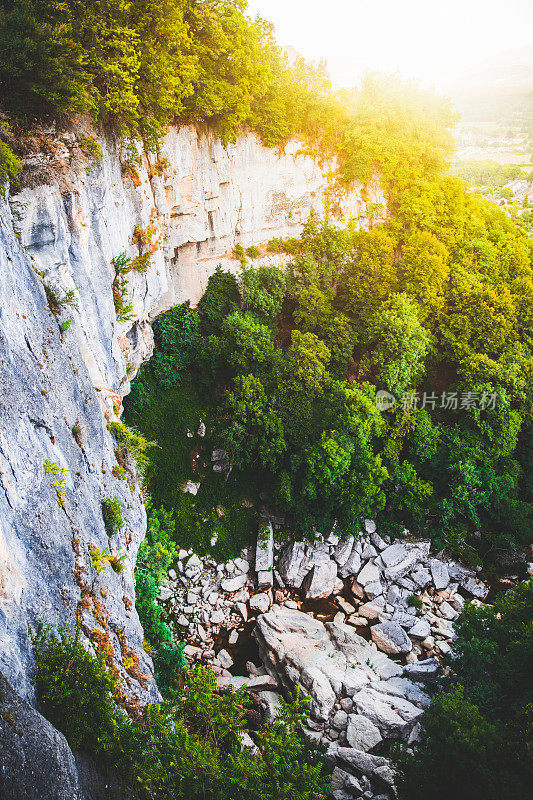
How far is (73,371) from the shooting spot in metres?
11.5

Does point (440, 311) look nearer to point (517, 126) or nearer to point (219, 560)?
point (219, 560)

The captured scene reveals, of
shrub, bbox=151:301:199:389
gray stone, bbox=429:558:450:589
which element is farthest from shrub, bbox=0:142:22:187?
gray stone, bbox=429:558:450:589

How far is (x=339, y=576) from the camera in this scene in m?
22.6

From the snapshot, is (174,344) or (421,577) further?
(174,344)

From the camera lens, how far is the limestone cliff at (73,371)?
26.1ft

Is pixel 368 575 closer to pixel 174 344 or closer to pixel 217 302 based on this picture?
pixel 174 344

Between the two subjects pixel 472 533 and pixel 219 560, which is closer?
pixel 219 560

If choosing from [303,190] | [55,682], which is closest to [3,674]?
[55,682]

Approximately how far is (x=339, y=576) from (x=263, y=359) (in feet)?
34.7

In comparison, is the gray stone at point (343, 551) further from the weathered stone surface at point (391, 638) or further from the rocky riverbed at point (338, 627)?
the weathered stone surface at point (391, 638)

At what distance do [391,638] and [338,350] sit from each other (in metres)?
12.9

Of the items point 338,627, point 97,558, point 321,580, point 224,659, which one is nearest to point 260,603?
point 224,659

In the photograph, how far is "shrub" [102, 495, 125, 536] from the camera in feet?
39.5

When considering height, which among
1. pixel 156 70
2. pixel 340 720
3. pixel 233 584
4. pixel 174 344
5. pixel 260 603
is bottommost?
pixel 340 720
